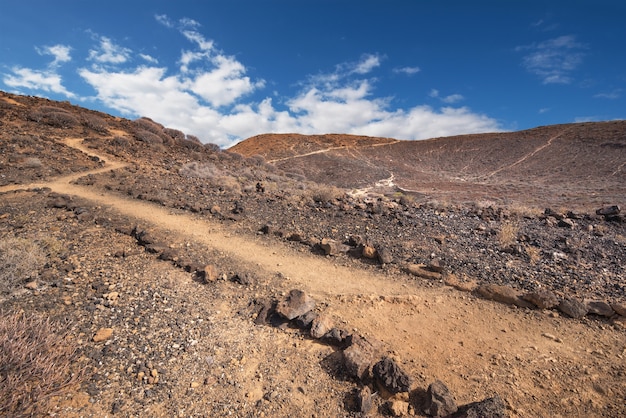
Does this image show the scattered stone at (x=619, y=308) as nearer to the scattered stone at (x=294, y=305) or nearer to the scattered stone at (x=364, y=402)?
the scattered stone at (x=364, y=402)

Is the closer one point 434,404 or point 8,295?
point 434,404

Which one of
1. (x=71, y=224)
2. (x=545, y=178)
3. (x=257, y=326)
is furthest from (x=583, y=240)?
Result: (x=545, y=178)

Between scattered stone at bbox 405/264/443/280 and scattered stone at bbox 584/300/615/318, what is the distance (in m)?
2.16

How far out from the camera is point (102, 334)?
3.81 m

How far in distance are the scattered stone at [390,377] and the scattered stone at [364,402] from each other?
21cm

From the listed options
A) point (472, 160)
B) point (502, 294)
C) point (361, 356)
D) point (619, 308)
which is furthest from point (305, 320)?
point (472, 160)

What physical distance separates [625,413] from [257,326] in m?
4.07

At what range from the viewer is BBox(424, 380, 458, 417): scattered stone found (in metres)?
3.10

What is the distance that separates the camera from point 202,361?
3.68m

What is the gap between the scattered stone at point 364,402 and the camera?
10.5 feet

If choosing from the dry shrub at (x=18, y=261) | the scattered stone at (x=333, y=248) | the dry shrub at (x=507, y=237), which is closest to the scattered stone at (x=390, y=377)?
the scattered stone at (x=333, y=248)

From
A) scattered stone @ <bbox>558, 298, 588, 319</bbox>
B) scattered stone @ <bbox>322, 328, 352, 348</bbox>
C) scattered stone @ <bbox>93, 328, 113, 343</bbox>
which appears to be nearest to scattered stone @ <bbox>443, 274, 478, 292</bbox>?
scattered stone @ <bbox>558, 298, 588, 319</bbox>

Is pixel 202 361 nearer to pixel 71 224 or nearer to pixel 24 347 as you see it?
pixel 24 347

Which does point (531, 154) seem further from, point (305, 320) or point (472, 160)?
point (305, 320)
